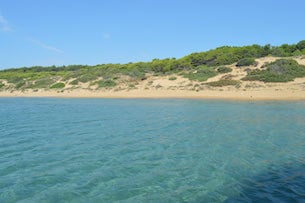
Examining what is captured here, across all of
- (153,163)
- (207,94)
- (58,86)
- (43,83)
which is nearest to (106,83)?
(58,86)

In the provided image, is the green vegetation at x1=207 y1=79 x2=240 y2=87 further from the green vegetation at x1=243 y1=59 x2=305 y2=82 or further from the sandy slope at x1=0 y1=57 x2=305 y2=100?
the green vegetation at x1=243 y1=59 x2=305 y2=82

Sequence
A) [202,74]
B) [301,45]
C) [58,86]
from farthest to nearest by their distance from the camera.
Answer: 1. [301,45]
2. [58,86]
3. [202,74]

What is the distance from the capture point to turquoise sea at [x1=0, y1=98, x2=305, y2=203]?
7047mm

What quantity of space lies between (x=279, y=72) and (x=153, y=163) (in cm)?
3516

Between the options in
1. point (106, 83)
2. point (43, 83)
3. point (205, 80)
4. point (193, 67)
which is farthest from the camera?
point (43, 83)

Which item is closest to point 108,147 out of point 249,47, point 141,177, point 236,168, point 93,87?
point 141,177

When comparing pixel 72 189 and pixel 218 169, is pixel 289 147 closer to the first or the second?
pixel 218 169

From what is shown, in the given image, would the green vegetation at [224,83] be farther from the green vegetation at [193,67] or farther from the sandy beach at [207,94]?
the green vegetation at [193,67]

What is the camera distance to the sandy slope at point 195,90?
1361 inches

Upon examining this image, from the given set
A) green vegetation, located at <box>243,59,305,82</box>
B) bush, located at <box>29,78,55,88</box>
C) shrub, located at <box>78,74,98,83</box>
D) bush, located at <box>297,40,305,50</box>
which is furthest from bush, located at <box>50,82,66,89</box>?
bush, located at <box>297,40,305,50</box>

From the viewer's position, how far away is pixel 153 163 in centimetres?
943

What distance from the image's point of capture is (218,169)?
888 centimetres

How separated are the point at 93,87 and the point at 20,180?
42707 mm

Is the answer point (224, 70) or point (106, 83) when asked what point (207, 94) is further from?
point (106, 83)
